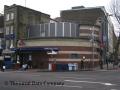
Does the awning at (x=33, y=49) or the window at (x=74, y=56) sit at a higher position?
the awning at (x=33, y=49)

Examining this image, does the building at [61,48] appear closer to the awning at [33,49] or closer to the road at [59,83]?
the awning at [33,49]

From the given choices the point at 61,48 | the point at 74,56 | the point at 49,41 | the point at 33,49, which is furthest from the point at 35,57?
the point at 74,56

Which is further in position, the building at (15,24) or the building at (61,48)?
the building at (15,24)

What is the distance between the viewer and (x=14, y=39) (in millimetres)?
74438

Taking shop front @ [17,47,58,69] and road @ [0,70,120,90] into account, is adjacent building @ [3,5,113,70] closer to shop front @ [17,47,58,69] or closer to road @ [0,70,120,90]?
shop front @ [17,47,58,69]

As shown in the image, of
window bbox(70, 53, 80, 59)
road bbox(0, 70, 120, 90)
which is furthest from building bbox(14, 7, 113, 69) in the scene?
road bbox(0, 70, 120, 90)

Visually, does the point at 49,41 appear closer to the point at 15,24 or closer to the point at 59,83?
the point at 15,24

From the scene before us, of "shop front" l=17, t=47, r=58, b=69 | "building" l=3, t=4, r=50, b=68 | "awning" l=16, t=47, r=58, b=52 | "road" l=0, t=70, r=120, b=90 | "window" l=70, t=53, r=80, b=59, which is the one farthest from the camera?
"building" l=3, t=4, r=50, b=68

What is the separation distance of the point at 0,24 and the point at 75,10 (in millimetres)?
22186

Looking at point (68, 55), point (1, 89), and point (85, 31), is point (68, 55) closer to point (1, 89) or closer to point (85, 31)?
point (85, 31)

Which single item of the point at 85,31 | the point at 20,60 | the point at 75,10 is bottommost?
the point at 20,60

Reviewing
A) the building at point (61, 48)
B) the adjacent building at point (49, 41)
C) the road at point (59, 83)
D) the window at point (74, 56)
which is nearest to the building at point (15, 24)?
the adjacent building at point (49, 41)

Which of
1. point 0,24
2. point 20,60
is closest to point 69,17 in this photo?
point 0,24

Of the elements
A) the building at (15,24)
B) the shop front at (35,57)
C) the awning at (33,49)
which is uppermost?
the building at (15,24)
